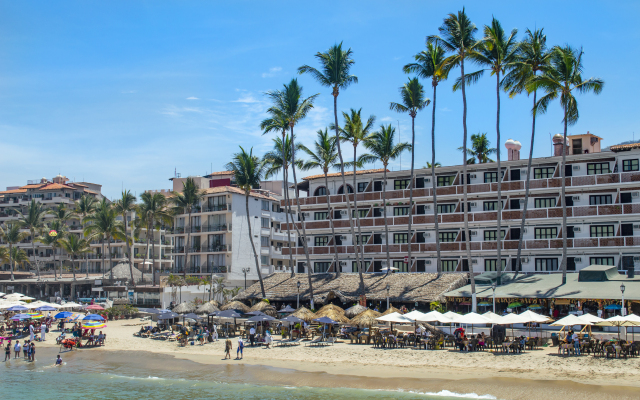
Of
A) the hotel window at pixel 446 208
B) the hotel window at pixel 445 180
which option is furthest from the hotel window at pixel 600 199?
the hotel window at pixel 445 180

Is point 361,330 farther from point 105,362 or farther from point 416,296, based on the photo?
point 105,362

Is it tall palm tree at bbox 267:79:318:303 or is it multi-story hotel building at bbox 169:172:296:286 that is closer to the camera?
tall palm tree at bbox 267:79:318:303

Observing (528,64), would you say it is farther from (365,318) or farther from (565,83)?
(365,318)

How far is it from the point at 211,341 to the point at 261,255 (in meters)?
30.9

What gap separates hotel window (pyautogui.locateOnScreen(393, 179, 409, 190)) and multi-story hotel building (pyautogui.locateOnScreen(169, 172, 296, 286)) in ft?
74.1

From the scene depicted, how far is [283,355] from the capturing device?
35250 mm

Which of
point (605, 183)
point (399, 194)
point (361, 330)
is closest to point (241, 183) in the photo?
point (399, 194)

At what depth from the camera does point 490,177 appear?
5159 centimetres

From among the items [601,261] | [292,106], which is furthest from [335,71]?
[601,261]

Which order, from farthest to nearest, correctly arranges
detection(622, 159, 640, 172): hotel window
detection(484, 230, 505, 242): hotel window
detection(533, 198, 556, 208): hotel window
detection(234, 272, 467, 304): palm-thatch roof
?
detection(484, 230, 505, 242): hotel window, detection(533, 198, 556, 208): hotel window, detection(622, 159, 640, 172): hotel window, detection(234, 272, 467, 304): palm-thatch roof

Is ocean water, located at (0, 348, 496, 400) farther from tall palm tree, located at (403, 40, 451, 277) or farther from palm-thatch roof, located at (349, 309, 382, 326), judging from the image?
tall palm tree, located at (403, 40, 451, 277)

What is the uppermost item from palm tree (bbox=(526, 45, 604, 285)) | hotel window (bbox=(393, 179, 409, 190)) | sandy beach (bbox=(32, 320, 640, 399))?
palm tree (bbox=(526, 45, 604, 285))

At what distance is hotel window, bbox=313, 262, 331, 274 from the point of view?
5858 centimetres

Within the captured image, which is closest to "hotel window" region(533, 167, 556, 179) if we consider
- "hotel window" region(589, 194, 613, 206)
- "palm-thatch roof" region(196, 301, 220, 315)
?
"hotel window" region(589, 194, 613, 206)
